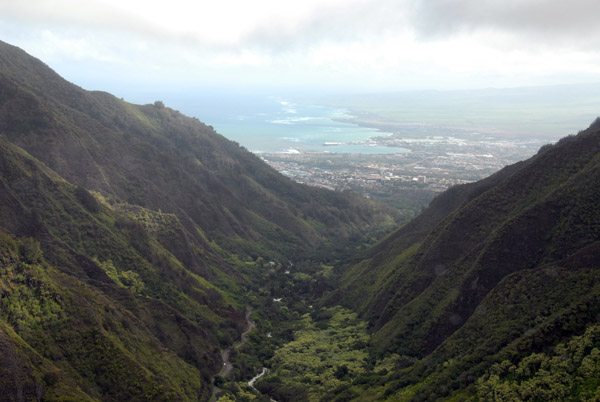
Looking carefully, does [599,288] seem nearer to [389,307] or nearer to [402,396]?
[402,396]

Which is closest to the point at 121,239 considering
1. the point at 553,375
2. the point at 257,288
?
the point at 257,288

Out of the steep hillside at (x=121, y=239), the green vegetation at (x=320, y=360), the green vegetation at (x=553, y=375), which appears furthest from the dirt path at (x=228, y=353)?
the green vegetation at (x=553, y=375)

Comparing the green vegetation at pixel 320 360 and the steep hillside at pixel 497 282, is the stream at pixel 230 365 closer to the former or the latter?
the green vegetation at pixel 320 360

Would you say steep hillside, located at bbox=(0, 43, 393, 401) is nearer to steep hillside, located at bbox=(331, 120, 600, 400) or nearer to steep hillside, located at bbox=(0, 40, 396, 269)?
steep hillside, located at bbox=(0, 40, 396, 269)

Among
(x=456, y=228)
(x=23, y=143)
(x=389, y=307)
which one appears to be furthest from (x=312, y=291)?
(x=23, y=143)

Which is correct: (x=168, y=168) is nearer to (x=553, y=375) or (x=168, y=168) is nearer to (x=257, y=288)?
(x=257, y=288)
